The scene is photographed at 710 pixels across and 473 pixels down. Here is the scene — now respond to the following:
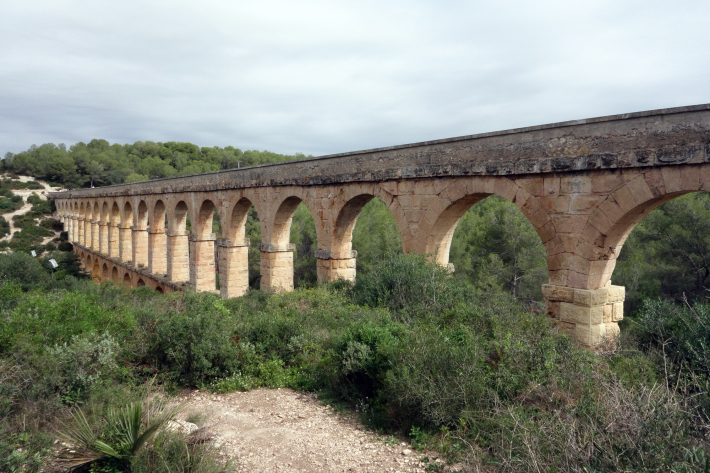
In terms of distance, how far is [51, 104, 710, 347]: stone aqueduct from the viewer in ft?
18.4

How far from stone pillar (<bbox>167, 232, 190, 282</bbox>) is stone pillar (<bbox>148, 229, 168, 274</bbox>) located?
186cm

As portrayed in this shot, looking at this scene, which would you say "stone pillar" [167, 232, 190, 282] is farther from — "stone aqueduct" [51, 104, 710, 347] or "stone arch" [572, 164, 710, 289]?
"stone arch" [572, 164, 710, 289]

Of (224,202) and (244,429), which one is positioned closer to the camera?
(244,429)

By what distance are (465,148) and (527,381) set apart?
4.78 m

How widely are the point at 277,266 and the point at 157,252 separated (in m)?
10.3

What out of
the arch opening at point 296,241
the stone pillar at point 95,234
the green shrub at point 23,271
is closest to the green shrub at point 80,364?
the arch opening at point 296,241

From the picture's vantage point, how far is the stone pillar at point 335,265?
10.7 metres

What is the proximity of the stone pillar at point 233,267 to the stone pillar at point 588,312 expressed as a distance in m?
10.1

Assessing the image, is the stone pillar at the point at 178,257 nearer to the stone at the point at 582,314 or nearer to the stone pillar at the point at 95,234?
the stone pillar at the point at 95,234

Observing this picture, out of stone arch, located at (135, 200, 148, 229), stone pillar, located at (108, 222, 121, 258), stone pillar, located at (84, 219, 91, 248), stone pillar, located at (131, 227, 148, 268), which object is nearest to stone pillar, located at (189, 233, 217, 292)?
stone arch, located at (135, 200, 148, 229)

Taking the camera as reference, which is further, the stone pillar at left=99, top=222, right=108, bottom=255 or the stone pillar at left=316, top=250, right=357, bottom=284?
the stone pillar at left=99, top=222, right=108, bottom=255

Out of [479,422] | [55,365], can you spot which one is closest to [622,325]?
[479,422]

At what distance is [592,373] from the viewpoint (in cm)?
396

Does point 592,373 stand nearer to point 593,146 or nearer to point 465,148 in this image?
point 593,146
